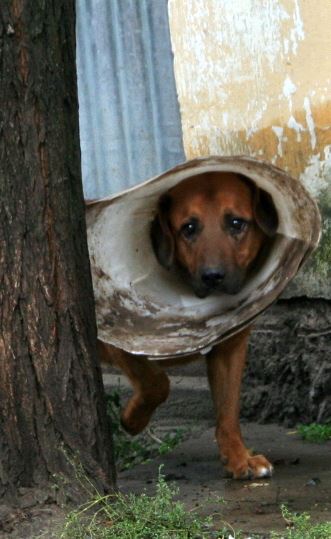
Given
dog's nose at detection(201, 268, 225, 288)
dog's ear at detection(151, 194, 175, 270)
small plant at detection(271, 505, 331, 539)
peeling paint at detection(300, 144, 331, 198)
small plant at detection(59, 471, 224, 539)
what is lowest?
small plant at detection(271, 505, 331, 539)

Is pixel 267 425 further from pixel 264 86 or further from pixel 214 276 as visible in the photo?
pixel 264 86

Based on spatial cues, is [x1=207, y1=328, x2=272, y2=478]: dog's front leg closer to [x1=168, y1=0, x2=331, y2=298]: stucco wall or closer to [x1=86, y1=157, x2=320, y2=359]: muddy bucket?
[x1=86, y1=157, x2=320, y2=359]: muddy bucket

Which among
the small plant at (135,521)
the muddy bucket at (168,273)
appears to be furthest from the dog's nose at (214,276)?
the small plant at (135,521)

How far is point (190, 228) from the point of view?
5.54 meters

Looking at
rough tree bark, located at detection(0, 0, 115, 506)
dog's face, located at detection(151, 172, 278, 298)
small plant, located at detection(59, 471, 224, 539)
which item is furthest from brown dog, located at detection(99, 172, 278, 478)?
rough tree bark, located at detection(0, 0, 115, 506)

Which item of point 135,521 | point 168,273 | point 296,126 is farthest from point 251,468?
point 296,126

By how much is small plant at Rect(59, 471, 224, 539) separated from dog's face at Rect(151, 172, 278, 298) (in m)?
1.64

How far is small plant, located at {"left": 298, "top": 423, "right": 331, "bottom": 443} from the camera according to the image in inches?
223

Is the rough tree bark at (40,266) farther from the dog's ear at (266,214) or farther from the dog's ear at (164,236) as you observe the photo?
the dog's ear at (164,236)

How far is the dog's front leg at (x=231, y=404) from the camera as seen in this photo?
4973mm

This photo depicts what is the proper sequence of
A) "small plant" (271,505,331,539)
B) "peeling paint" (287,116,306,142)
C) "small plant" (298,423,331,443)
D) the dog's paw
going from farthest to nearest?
"peeling paint" (287,116,306,142)
"small plant" (298,423,331,443)
the dog's paw
"small plant" (271,505,331,539)

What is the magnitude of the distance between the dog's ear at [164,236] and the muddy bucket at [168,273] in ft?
0.17

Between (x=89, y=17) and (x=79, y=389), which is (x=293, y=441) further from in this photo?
Answer: (x=89, y=17)

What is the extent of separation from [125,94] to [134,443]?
2362 mm
